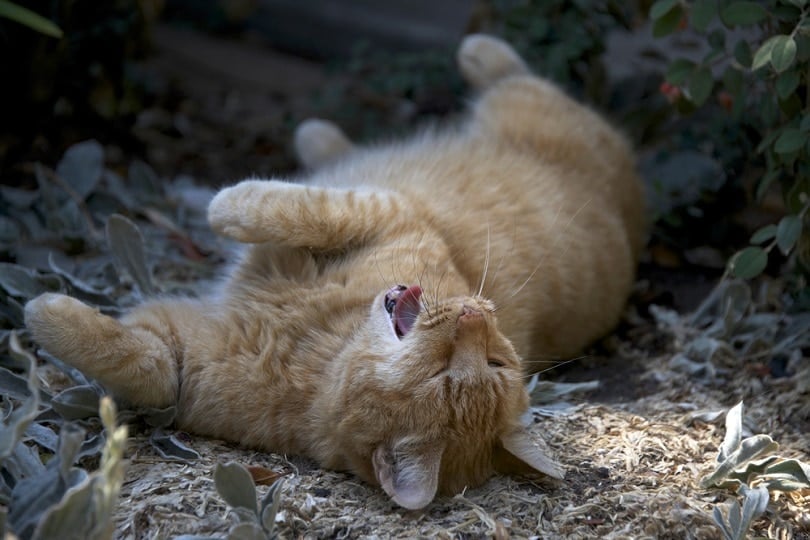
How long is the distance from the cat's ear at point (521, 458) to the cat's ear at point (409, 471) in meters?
0.24

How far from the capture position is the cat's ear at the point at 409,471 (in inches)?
92.4

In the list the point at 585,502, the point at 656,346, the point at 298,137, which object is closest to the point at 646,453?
the point at 585,502

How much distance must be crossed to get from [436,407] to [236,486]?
2.04 ft

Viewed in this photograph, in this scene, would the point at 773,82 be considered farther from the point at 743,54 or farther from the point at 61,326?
the point at 61,326

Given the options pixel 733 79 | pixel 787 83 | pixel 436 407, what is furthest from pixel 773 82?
pixel 436 407

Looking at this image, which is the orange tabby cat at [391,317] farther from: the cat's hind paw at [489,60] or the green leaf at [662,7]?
the green leaf at [662,7]

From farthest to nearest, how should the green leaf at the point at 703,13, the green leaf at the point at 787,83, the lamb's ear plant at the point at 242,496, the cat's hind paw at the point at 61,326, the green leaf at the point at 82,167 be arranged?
1. the green leaf at the point at 82,167
2. the green leaf at the point at 703,13
3. the green leaf at the point at 787,83
4. the cat's hind paw at the point at 61,326
5. the lamb's ear plant at the point at 242,496

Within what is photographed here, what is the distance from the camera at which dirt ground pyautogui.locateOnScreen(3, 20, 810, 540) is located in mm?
2365

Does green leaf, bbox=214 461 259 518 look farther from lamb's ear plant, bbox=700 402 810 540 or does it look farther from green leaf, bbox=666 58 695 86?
green leaf, bbox=666 58 695 86

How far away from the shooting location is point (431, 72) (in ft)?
16.5

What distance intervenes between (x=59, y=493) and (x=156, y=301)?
43.2 inches

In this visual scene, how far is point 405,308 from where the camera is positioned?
108 inches

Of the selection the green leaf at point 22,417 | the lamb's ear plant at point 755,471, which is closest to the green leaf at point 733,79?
the lamb's ear plant at point 755,471

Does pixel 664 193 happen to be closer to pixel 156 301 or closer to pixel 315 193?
pixel 315 193
